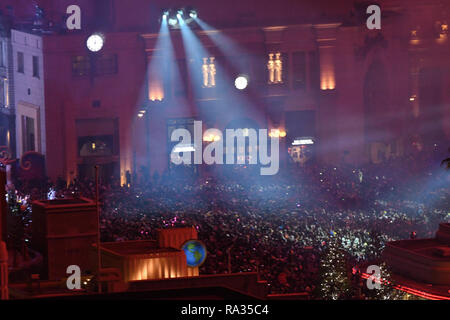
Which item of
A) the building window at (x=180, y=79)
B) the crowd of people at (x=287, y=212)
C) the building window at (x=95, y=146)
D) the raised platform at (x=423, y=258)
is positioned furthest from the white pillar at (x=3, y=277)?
the building window at (x=180, y=79)

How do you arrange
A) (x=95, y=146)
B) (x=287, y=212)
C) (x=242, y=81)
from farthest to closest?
(x=242, y=81)
(x=95, y=146)
(x=287, y=212)

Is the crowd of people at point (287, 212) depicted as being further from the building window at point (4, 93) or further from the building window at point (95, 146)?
the building window at point (4, 93)

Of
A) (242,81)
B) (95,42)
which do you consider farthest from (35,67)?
(242,81)

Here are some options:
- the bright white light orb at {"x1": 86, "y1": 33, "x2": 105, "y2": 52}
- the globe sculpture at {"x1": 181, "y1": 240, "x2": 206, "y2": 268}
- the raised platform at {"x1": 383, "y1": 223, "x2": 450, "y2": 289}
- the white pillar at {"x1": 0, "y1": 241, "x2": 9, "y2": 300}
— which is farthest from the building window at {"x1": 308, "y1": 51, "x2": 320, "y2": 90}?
the white pillar at {"x1": 0, "y1": 241, "x2": 9, "y2": 300}

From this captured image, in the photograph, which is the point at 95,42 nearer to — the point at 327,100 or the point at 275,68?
the point at 275,68

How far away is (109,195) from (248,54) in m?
15.7

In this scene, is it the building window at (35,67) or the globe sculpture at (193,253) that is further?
the building window at (35,67)

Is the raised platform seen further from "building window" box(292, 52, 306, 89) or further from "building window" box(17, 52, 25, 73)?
"building window" box(17, 52, 25, 73)

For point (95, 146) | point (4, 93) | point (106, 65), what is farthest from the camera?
point (4, 93)

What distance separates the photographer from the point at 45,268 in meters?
20.5

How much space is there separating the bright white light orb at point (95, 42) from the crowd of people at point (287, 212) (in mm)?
6883

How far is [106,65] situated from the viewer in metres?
41.4

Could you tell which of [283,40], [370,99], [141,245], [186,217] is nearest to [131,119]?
[283,40]

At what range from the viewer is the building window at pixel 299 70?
41.8 metres
